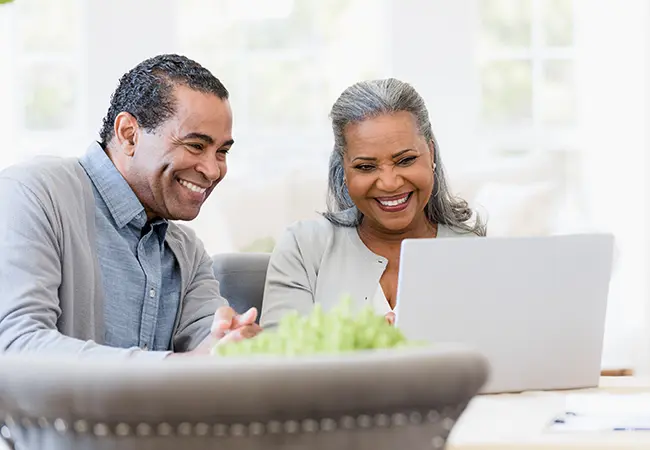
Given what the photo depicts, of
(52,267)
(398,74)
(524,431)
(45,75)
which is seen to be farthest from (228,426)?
(45,75)

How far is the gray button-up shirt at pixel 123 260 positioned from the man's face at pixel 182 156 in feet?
0.18

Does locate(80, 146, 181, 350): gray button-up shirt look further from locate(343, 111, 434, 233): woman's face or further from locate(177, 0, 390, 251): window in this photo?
locate(177, 0, 390, 251): window

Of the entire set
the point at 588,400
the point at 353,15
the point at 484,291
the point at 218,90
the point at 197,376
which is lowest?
the point at 588,400

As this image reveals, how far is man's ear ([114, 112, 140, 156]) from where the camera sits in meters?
2.12

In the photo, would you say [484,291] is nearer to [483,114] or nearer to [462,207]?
[462,207]

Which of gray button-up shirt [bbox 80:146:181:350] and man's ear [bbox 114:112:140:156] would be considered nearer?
gray button-up shirt [bbox 80:146:181:350]

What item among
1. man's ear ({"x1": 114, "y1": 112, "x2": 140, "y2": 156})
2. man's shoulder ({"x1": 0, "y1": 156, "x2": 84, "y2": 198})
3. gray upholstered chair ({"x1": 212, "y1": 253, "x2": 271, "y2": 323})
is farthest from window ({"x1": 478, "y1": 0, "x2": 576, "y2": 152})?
man's shoulder ({"x1": 0, "y1": 156, "x2": 84, "y2": 198})

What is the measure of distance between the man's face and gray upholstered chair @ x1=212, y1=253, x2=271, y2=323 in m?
0.24

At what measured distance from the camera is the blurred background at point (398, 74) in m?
4.74

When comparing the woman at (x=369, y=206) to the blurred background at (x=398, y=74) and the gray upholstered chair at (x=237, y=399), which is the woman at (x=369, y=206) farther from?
the blurred background at (x=398, y=74)

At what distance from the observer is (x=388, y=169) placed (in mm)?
2330

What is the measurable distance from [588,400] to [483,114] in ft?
11.4

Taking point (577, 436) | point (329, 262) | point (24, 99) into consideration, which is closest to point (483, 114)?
point (24, 99)

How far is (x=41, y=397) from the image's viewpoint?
26.3 inches
